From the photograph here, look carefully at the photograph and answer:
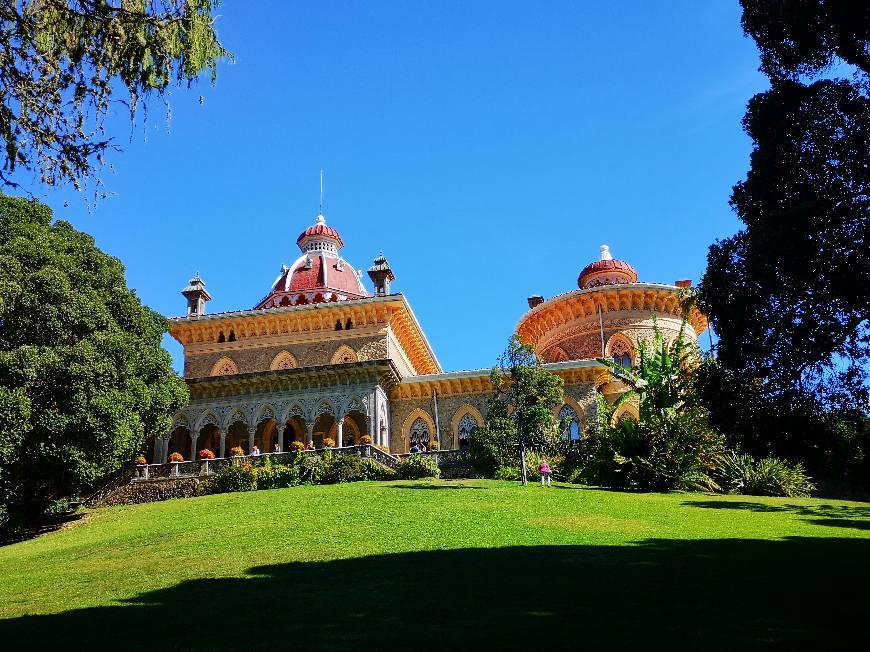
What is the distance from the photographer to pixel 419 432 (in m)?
33.8

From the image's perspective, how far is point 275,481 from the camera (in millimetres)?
24719

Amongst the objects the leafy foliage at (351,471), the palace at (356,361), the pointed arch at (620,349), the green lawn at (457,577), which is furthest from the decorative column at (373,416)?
the pointed arch at (620,349)

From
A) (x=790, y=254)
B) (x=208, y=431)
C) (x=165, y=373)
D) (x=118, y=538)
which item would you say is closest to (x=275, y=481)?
(x=165, y=373)

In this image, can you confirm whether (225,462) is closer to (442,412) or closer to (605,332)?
(442,412)

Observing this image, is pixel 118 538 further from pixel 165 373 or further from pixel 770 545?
pixel 770 545

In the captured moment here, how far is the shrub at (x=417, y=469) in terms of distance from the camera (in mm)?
24406

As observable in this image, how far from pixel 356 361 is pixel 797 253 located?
73.1ft

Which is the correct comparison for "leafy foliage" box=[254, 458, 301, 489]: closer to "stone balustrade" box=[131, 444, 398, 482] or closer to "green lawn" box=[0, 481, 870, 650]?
"stone balustrade" box=[131, 444, 398, 482]

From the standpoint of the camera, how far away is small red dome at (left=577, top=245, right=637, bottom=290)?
130ft

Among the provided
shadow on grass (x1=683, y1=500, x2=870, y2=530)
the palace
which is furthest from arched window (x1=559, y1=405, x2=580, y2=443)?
shadow on grass (x1=683, y1=500, x2=870, y2=530)

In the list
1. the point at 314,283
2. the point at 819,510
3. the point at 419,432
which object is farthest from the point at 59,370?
the point at 314,283

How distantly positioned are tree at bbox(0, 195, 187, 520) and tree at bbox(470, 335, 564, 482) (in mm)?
10221

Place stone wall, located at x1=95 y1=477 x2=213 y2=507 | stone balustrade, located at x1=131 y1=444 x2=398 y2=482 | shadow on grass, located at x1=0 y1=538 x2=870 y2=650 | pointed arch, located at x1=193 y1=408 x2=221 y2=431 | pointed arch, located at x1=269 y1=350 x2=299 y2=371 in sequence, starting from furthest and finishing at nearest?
pointed arch, located at x1=269 y1=350 x2=299 y2=371 < pointed arch, located at x1=193 y1=408 x2=221 y2=431 < stone balustrade, located at x1=131 y1=444 x2=398 y2=482 < stone wall, located at x1=95 y1=477 x2=213 y2=507 < shadow on grass, located at x1=0 y1=538 x2=870 y2=650

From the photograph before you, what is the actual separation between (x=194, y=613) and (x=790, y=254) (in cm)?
976
